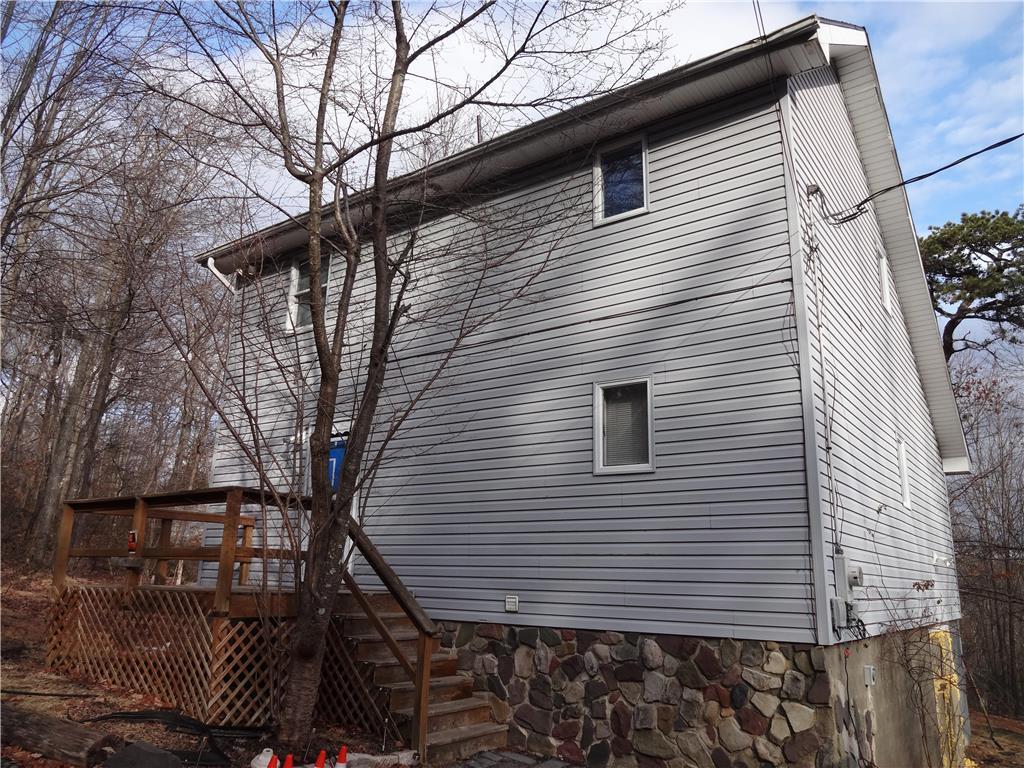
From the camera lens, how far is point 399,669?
6.63 metres

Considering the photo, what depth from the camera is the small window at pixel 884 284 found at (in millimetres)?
10008

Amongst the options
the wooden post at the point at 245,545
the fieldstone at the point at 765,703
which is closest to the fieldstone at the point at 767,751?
the fieldstone at the point at 765,703

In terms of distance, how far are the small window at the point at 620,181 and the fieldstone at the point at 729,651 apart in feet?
13.6

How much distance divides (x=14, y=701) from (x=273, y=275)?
20.9 ft

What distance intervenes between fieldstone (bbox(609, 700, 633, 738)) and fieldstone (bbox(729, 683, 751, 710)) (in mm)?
944

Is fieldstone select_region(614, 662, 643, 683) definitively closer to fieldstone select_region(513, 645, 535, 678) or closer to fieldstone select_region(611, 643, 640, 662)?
fieldstone select_region(611, 643, 640, 662)

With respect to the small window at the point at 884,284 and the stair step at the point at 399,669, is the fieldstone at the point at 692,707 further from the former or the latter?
the small window at the point at 884,284

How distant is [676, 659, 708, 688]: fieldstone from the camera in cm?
602

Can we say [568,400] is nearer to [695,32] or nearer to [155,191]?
[695,32]

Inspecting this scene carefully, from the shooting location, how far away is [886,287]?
10312 millimetres

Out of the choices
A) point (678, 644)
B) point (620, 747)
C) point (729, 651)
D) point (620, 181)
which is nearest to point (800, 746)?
point (729, 651)

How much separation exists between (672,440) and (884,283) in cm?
552

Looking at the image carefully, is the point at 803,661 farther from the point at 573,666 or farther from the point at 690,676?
A: the point at 573,666

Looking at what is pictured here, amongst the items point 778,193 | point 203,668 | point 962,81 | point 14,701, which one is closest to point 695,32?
point 778,193
